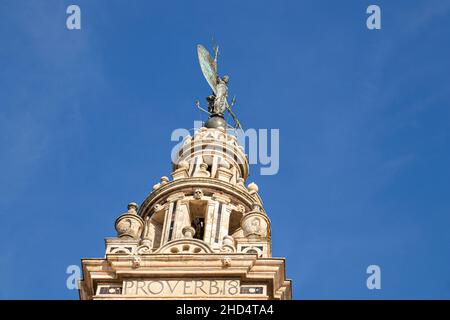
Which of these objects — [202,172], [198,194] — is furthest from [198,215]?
[202,172]

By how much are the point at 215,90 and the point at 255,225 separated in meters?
15.3

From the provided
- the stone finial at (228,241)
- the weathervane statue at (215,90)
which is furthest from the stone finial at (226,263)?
the weathervane statue at (215,90)

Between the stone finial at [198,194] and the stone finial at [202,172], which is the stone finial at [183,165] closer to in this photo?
the stone finial at [202,172]

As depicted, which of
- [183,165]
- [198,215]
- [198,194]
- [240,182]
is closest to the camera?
[198,194]

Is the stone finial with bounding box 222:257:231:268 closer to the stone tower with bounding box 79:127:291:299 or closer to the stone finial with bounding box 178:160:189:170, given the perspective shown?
the stone tower with bounding box 79:127:291:299

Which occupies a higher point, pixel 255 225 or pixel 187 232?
pixel 255 225

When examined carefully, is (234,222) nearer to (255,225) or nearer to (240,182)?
(240,182)

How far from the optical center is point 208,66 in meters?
53.8

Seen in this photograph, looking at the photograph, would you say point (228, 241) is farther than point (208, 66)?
No

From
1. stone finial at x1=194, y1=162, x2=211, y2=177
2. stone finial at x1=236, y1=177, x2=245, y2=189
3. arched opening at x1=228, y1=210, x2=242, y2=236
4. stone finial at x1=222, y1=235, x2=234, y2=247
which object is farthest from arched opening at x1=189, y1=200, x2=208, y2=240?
stone finial at x1=222, y1=235, x2=234, y2=247

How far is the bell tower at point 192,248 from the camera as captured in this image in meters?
36.0
